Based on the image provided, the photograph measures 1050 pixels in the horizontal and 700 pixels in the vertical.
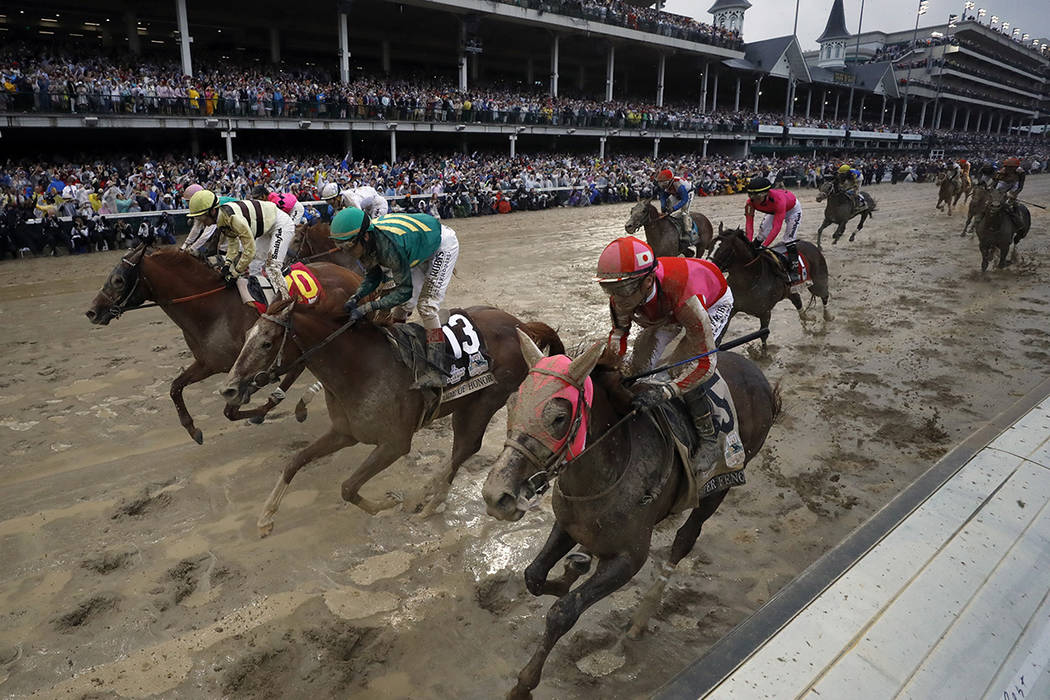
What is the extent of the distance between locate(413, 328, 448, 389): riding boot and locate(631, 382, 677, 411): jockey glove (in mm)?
2095

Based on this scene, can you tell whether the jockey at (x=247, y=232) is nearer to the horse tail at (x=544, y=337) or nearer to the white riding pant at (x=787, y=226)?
the horse tail at (x=544, y=337)

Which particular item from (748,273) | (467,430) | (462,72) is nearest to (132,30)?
(462,72)

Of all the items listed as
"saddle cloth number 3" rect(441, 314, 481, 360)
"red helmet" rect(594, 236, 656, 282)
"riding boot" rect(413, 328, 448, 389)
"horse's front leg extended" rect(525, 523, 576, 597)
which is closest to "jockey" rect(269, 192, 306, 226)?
"saddle cloth number 3" rect(441, 314, 481, 360)

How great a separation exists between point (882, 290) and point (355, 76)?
29.4 meters

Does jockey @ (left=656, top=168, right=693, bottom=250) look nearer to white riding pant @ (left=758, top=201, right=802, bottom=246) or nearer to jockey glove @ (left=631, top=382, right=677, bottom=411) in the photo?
white riding pant @ (left=758, top=201, right=802, bottom=246)

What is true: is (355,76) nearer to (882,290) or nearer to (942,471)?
(882,290)

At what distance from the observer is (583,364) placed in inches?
110

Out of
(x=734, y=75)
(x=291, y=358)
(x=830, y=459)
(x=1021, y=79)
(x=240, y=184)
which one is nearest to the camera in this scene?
(x=291, y=358)

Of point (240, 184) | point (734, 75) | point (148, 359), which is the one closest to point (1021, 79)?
point (734, 75)

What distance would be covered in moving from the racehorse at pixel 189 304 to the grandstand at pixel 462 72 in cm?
1795

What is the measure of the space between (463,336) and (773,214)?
222 inches

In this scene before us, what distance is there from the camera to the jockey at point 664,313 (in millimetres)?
3375

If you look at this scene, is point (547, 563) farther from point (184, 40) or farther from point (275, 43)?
point (275, 43)

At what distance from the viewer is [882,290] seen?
13.2 m
